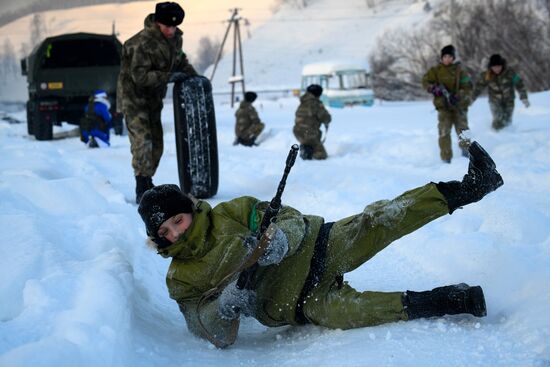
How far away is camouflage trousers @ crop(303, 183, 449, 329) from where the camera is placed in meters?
2.66

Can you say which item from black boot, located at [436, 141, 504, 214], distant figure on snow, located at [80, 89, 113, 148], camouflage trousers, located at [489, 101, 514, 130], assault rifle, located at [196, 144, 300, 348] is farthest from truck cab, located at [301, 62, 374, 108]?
assault rifle, located at [196, 144, 300, 348]

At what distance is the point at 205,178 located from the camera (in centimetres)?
575

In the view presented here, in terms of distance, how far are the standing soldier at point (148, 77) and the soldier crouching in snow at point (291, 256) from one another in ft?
8.96

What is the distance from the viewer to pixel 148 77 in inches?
208

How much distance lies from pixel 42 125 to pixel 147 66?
8.69 metres

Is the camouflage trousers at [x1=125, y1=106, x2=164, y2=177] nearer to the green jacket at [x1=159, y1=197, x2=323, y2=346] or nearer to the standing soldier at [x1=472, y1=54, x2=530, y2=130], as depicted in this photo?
the green jacket at [x1=159, y1=197, x2=323, y2=346]

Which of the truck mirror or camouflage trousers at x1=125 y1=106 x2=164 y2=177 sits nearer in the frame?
camouflage trousers at x1=125 y1=106 x2=164 y2=177

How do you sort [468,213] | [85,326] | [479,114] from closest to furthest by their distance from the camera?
1. [85,326]
2. [468,213]
3. [479,114]

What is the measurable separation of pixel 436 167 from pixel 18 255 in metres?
5.44

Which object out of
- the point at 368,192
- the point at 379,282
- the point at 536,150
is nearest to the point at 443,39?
the point at 536,150

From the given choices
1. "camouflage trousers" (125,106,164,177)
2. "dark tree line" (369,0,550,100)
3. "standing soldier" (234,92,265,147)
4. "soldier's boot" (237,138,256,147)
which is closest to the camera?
"camouflage trousers" (125,106,164,177)

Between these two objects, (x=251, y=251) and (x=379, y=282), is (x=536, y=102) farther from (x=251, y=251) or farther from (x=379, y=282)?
(x=251, y=251)

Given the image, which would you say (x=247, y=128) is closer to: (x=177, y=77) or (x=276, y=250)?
(x=177, y=77)

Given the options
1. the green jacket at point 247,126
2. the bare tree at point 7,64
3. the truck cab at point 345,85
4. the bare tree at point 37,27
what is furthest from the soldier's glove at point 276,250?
the bare tree at point 7,64
